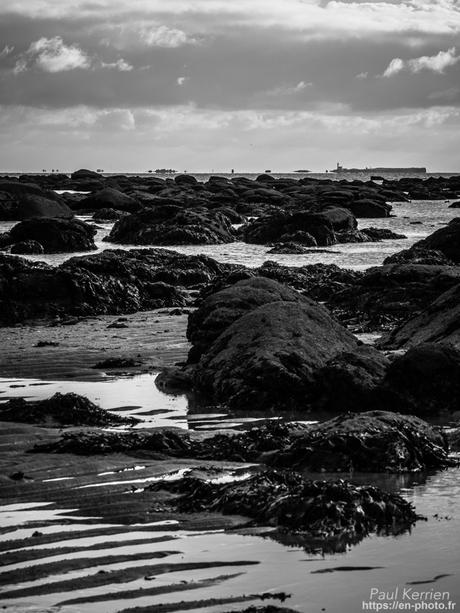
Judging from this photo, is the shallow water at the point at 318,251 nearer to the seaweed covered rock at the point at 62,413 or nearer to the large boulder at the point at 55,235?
the large boulder at the point at 55,235

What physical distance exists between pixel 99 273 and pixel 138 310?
147 cm

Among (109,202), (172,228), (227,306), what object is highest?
(109,202)

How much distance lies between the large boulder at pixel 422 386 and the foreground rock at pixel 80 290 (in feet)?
26.4

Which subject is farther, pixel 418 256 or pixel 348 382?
pixel 418 256

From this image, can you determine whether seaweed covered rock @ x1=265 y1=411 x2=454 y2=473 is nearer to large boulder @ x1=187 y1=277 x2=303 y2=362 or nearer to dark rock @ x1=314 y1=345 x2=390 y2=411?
dark rock @ x1=314 y1=345 x2=390 y2=411

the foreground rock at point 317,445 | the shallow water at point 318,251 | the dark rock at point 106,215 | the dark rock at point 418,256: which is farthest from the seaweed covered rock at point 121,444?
the dark rock at point 106,215

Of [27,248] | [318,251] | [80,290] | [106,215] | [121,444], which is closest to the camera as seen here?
[121,444]

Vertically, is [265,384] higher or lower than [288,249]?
lower

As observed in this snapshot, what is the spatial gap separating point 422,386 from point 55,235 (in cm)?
2303

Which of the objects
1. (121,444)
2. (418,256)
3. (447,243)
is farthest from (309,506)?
(447,243)

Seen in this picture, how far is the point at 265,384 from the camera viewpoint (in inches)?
380

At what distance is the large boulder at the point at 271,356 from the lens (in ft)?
31.6

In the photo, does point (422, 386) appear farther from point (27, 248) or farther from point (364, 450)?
point (27, 248)

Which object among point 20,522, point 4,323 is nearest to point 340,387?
point 20,522
